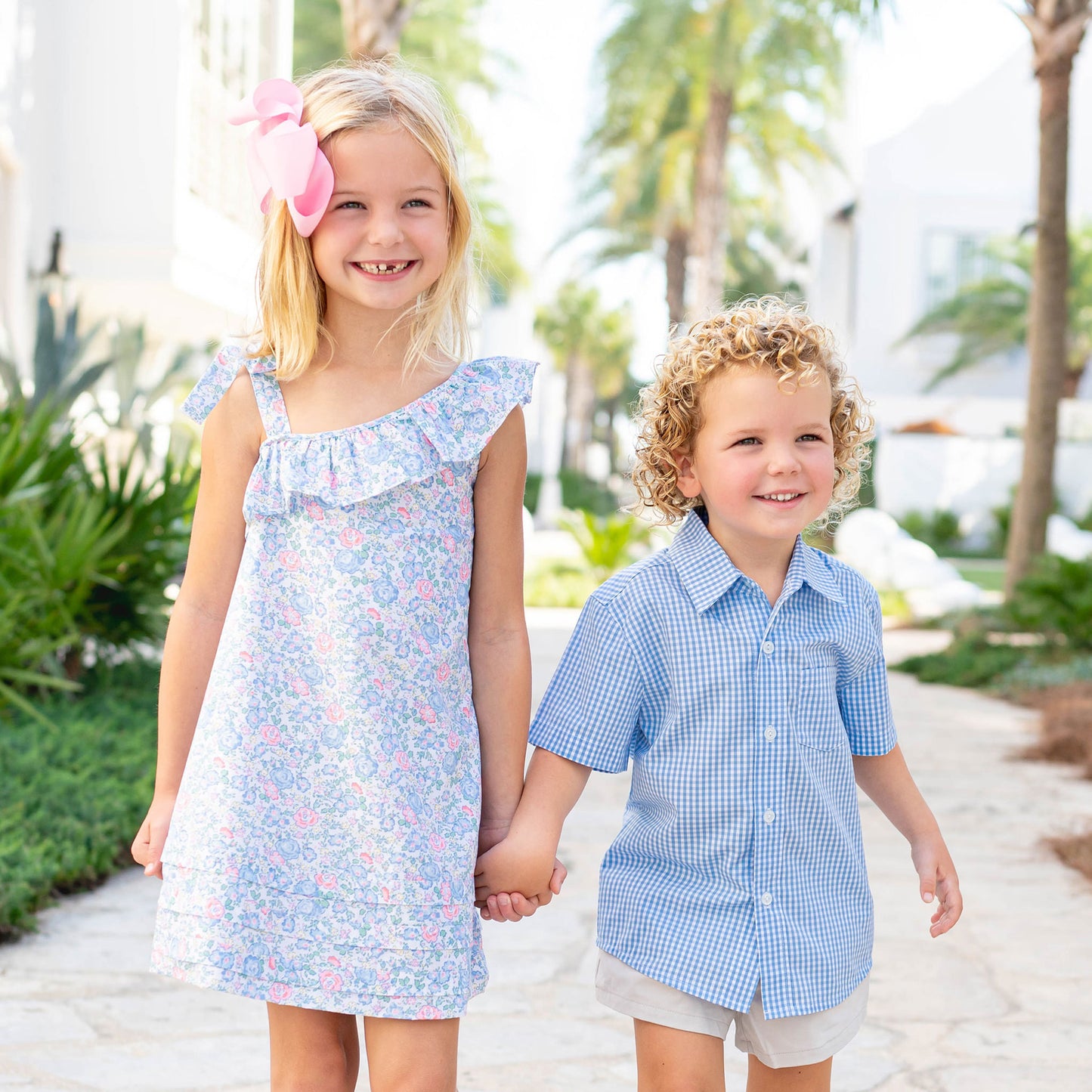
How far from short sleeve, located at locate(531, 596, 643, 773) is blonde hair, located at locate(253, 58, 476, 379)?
0.46 meters

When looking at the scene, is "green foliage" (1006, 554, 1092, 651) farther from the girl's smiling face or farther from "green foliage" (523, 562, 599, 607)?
the girl's smiling face

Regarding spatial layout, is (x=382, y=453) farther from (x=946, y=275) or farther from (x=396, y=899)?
(x=946, y=275)

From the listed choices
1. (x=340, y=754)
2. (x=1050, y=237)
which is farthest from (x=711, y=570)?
(x=1050, y=237)

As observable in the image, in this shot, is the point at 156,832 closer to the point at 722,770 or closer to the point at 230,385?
the point at 230,385

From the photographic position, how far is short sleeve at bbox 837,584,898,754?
2047 millimetres

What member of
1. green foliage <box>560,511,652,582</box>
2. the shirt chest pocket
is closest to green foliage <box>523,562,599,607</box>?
green foliage <box>560,511,652,582</box>

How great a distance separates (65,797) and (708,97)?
51.8 feet

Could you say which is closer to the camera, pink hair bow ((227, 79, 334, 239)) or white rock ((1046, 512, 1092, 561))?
pink hair bow ((227, 79, 334, 239))

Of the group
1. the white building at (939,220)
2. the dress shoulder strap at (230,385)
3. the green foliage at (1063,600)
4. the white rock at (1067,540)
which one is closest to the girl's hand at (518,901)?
the dress shoulder strap at (230,385)

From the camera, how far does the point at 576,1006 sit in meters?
3.04

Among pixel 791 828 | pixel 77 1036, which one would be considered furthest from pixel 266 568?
pixel 77 1036

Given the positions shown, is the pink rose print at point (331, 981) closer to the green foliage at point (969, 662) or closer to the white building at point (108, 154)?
the green foliage at point (969, 662)

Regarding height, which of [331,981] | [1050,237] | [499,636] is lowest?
[331,981]

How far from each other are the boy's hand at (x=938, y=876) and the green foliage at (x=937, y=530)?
72.6 feet
